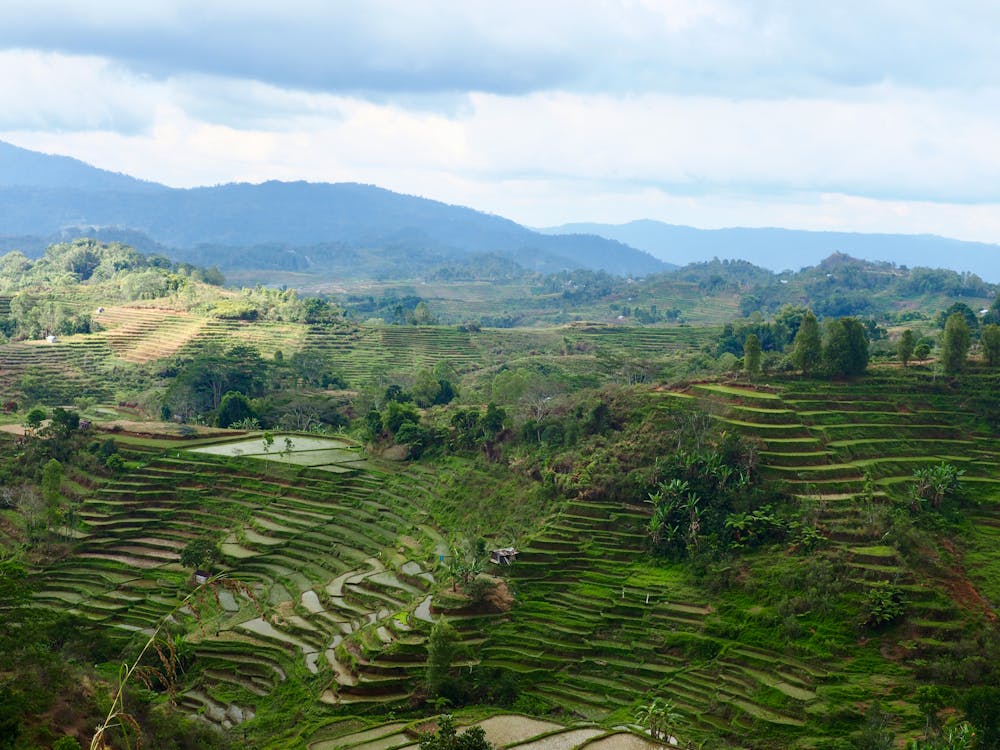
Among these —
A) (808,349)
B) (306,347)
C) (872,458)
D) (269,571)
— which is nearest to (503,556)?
(269,571)

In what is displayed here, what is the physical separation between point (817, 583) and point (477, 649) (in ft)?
34.9

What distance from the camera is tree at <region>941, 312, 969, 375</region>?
1463 inches

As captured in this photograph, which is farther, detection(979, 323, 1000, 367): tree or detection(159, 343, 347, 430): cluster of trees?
detection(159, 343, 347, 430): cluster of trees

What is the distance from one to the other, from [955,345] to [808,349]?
6.24 meters

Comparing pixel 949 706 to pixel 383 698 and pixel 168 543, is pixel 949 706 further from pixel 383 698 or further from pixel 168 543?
pixel 168 543

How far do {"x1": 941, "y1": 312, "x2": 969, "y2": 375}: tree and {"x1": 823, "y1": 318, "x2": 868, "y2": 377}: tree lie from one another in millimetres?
3404

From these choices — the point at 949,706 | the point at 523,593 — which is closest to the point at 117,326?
the point at 523,593

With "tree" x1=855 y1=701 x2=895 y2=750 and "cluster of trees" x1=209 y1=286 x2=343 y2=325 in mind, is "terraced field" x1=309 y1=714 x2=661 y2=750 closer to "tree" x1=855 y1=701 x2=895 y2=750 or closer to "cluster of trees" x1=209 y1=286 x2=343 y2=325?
"tree" x1=855 y1=701 x2=895 y2=750

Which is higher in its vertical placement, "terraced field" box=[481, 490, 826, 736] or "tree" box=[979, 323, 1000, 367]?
"tree" box=[979, 323, 1000, 367]

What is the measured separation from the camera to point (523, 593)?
2811 cm

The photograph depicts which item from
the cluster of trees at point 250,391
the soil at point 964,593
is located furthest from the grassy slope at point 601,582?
→ the cluster of trees at point 250,391

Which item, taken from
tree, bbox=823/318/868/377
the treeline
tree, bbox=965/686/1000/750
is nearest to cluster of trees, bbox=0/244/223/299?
the treeline

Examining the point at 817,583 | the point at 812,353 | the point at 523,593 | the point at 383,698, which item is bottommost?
the point at 383,698

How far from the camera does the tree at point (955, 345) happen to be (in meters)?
37.2
